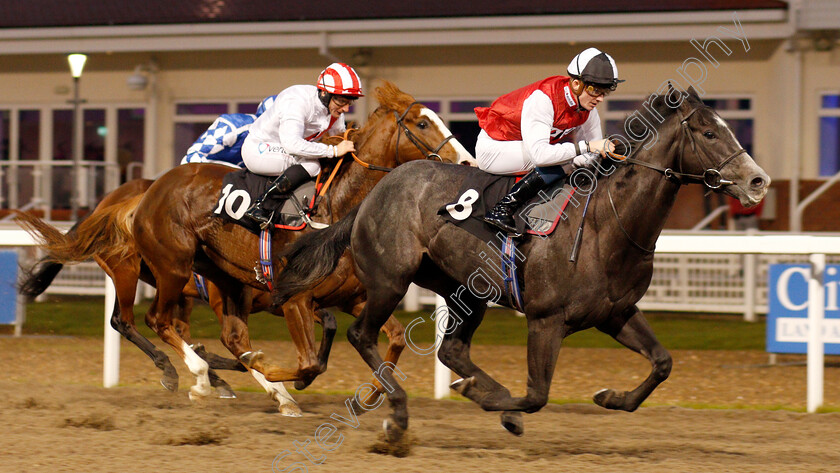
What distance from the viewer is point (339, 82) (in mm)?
5238

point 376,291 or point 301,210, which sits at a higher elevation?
point 301,210

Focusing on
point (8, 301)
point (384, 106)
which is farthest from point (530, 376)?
point (8, 301)

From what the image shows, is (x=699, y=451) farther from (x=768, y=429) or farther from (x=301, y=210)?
(x=301, y=210)

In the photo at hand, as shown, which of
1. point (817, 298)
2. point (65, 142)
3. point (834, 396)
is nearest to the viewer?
point (817, 298)

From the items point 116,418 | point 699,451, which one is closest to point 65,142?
point 116,418

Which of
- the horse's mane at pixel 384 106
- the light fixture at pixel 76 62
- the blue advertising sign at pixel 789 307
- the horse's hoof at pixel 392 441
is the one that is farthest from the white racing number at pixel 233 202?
the light fixture at pixel 76 62

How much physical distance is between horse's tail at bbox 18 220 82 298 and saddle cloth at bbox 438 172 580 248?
3.52 m

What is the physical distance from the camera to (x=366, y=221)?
15.4 feet

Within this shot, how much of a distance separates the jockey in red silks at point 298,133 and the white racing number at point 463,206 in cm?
100

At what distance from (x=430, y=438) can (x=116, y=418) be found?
1.64 m

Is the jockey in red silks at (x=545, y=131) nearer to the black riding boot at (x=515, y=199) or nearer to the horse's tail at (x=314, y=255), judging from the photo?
the black riding boot at (x=515, y=199)

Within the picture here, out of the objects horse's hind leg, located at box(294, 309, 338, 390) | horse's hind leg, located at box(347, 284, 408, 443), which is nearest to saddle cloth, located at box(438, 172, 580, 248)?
horse's hind leg, located at box(347, 284, 408, 443)

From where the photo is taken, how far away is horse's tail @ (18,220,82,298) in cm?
682

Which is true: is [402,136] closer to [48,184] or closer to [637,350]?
[637,350]
